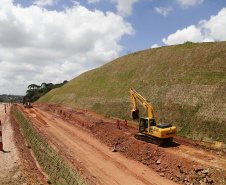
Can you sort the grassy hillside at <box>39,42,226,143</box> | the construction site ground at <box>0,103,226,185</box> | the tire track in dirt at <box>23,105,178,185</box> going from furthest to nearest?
1. the grassy hillside at <box>39,42,226,143</box>
2. the tire track in dirt at <box>23,105,178,185</box>
3. the construction site ground at <box>0,103,226,185</box>

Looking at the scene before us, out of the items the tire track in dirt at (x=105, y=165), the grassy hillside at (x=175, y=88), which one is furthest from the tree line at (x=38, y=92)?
the tire track in dirt at (x=105, y=165)

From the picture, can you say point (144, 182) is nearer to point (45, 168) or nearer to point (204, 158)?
point (204, 158)

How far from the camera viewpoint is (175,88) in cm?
2603

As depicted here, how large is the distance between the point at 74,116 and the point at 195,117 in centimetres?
1998

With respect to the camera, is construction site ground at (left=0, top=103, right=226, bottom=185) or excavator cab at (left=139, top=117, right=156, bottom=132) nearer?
construction site ground at (left=0, top=103, right=226, bottom=185)

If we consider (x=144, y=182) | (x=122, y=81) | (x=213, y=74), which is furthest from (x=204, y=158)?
(x=122, y=81)

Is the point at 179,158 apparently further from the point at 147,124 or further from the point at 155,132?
the point at 147,124

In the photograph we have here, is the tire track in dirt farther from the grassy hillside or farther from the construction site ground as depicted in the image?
the grassy hillside

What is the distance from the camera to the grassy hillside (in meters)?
18.8

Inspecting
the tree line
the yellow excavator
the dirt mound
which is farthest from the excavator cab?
the tree line

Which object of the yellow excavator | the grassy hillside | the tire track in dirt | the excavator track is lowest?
the tire track in dirt

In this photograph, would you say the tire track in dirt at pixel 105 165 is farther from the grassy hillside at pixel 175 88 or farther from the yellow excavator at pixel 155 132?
the grassy hillside at pixel 175 88

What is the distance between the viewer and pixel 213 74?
78.6ft

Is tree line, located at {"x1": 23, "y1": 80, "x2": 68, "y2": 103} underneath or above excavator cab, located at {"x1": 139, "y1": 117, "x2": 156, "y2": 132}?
above
